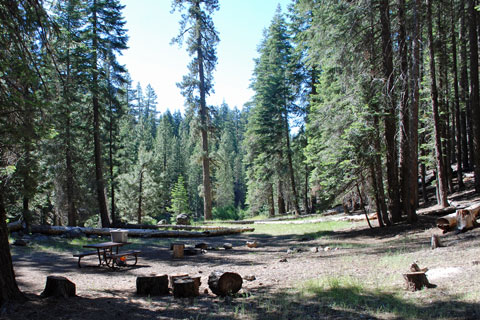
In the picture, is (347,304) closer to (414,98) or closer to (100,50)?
(414,98)

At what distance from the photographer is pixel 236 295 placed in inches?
247

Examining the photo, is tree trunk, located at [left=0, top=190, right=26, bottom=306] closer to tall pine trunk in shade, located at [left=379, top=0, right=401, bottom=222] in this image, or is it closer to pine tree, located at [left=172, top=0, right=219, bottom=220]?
tall pine trunk in shade, located at [left=379, top=0, right=401, bottom=222]

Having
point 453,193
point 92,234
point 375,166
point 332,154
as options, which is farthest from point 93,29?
point 453,193

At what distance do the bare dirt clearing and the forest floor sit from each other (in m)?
0.02

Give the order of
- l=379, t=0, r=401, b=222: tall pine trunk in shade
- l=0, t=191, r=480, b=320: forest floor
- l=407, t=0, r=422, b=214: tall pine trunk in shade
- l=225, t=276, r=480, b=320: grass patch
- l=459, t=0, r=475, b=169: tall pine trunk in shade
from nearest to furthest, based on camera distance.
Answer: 1. l=225, t=276, r=480, b=320: grass patch
2. l=0, t=191, r=480, b=320: forest floor
3. l=407, t=0, r=422, b=214: tall pine trunk in shade
4. l=379, t=0, r=401, b=222: tall pine trunk in shade
5. l=459, t=0, r=475, b=169: tall pine trunk in shade

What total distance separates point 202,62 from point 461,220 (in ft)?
70.3

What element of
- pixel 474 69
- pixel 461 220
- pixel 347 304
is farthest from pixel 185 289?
pixel 474 69

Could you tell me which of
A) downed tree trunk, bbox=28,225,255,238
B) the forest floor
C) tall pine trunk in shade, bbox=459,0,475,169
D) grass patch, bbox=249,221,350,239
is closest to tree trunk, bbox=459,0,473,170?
tall pine trunk in shade, bbox=459,0,475,169

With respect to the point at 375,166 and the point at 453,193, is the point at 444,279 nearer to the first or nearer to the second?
the point at 375,166

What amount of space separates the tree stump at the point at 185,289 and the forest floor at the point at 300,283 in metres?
0.20

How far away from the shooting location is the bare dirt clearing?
16.5 feet

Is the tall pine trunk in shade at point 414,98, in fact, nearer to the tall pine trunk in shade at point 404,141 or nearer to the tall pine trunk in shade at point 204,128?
the tall pine trunk in shade at point 404,141

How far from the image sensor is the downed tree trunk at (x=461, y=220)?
31.6 ft

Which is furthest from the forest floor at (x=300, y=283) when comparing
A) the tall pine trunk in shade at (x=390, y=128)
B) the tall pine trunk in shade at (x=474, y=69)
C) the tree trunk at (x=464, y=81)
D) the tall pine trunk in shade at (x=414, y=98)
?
the tree trunk at (x=464, y=81)
